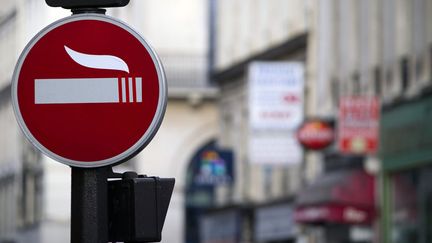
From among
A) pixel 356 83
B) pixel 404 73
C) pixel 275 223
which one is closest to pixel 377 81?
pixel 356 83

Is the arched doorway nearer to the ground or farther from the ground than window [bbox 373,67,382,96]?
nearer to the ground

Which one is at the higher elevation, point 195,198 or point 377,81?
point 377,81

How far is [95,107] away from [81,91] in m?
0.10

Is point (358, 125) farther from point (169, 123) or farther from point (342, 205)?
point (169, 123)

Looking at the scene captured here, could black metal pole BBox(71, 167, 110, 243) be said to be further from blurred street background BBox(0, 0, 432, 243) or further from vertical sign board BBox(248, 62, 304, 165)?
vertical sign board BBox(248, 62, 304, 165)

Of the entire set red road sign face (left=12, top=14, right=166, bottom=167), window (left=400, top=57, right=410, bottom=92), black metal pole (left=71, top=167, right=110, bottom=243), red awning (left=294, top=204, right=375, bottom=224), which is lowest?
black metal pole (left=71, top=167, right=110, bottom=243)

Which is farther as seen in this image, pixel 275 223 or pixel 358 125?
pixel 275 223

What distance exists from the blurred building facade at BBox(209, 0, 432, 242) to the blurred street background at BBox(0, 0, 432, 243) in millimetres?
38

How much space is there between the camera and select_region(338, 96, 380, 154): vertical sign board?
31.3 meters

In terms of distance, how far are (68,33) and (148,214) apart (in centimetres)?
86

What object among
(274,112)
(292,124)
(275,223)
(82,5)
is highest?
(274,112)

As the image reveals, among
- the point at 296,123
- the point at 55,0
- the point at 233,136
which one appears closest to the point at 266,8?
the point at 233,136

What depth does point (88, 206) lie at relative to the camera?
24.6 ft

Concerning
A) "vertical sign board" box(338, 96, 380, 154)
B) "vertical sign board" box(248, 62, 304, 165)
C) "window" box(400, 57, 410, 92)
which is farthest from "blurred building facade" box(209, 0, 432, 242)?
"vertical sign board" box(248, 62, 304, 165)
